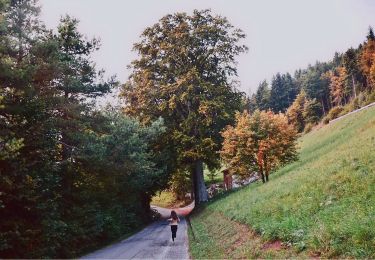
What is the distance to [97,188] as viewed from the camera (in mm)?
26047

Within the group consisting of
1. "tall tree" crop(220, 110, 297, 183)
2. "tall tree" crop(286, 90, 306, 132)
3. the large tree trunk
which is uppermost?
"tall tree" crop(286, 90, 306, 132)

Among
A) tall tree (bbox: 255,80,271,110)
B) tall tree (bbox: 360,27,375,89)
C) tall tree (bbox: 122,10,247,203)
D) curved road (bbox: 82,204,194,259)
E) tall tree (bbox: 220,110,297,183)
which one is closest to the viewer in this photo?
curved road (bbox: 82,204,194,259)

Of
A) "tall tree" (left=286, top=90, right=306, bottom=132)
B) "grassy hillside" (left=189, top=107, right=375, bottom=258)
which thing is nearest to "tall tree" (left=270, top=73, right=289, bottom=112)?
"tall tree" (left=286, top=90, right=306, bottom=132)

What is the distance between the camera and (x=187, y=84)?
1425 inches

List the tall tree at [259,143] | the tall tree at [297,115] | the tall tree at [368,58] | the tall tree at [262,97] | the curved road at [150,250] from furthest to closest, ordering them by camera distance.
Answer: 1. the tall tree at [262,97]
2. the tall tree at [297,115]
3. the tall tree at [368,58]
4. the tall tree at [259,143]
5. the curved road at [150,250]

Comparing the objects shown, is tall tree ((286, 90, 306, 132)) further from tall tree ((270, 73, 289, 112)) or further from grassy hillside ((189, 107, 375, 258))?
grassy hillside ((189, 107, 375, 258))

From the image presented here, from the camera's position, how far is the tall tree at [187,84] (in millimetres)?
36125

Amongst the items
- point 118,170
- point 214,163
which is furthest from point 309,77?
point 118,170

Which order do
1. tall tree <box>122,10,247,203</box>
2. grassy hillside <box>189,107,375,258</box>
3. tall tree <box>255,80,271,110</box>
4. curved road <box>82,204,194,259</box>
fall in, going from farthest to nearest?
tall tree <box>255,80,271,110</box>, tall tree <box>122,10,247,203</box>, curved road <box>82,204,194,259</box>, grassy hillside <box>189,107,375,258</box>

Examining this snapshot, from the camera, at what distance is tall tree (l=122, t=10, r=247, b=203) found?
119 feet

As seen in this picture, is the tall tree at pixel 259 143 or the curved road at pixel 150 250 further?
the tall tree at pixel 259 143

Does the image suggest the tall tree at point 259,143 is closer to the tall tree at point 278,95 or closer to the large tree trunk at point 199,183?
the large tree trunk at point 199,183

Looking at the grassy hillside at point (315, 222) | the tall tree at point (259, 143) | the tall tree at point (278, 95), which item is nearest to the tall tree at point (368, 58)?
the tall tree at point (278, 95)

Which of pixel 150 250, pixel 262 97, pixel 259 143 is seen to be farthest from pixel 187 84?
pixel 262 97
